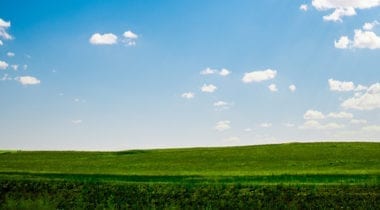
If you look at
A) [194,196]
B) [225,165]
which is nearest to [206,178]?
[194,196]

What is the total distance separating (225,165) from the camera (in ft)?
160

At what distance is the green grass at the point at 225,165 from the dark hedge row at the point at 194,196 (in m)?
5.64

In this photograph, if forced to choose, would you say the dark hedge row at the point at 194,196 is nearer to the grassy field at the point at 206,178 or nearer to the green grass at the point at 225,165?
the grassy field at the point at 206,178

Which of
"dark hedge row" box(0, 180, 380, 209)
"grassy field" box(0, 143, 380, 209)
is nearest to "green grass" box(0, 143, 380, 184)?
"grassy field" box(0, 143, 380, 209)

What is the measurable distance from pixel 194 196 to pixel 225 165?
2188 centimetres

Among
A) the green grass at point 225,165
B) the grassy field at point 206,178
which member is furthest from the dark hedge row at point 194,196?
the green grass at point 225,165

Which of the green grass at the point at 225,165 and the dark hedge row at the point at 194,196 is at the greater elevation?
the green grass at the point at 225,165

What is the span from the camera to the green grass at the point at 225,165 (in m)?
38.2

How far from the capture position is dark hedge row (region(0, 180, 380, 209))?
24.3 metres

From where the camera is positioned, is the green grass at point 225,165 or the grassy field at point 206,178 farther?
the green grass at point 225,165

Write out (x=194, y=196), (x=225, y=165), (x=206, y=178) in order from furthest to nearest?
(x=225, y=165), (x=206, y=178), (x=194, y=196)

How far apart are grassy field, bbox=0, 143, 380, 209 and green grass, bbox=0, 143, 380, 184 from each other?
74 millimetres

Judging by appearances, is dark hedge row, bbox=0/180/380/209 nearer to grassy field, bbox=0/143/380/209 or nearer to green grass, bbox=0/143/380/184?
grassy field, bbox=0/143/380/209

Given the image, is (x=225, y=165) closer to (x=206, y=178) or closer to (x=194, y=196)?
(x=206, y=178)
